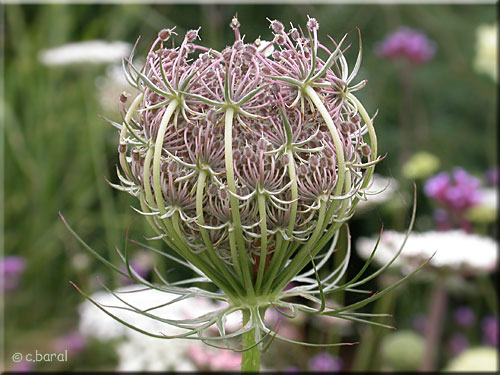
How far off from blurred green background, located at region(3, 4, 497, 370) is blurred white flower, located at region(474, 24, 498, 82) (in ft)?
1.27

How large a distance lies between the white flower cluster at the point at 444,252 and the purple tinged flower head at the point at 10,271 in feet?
6.48

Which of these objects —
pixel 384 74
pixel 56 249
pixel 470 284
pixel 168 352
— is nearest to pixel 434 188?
pixel 470 284

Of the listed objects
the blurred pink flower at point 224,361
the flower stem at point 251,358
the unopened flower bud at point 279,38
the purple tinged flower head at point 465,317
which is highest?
the unopened flower bud at point 279,38

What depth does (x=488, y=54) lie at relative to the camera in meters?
3.03

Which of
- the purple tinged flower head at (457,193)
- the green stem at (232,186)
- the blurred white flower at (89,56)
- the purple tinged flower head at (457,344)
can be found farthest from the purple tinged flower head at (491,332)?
the green stem at (232,186)

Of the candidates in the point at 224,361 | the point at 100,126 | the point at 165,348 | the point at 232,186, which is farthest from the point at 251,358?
the point at 100,126

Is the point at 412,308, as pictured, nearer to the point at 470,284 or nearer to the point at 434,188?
the point at 470,284

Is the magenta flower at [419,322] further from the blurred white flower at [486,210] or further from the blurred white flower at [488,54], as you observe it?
the blurred white flower at [488,54]

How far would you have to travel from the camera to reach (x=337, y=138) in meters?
0.83

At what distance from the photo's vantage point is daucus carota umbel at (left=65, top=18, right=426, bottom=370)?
0.83m

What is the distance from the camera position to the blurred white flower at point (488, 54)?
9.83 ft

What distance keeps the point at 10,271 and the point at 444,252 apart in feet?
7.37

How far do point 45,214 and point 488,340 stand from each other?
262 centimetres

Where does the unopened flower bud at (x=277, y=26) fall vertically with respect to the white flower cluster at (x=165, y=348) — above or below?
above
